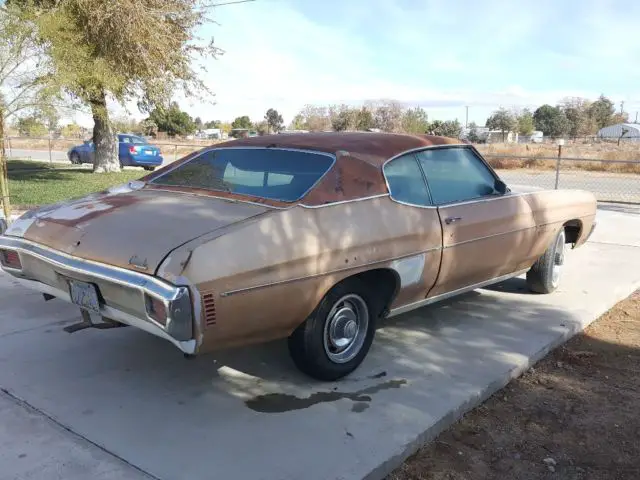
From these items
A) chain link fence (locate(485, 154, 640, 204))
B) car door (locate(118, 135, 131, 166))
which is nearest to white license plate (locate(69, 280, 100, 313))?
chain link fence (locate(485, 154, 640, 204))

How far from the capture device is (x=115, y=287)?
3.05 metres

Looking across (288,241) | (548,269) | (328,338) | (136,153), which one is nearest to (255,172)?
(288,241)

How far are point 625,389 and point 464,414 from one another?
3.93ft

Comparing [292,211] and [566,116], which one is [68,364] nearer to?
[292,211]

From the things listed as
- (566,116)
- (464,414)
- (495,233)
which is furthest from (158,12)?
(566,116)

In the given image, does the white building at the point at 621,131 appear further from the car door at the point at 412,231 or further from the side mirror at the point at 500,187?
the car door at the point at 412,231

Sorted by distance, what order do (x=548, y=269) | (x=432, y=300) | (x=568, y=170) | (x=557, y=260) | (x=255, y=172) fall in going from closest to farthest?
(x=255, y=172), (x=432, y=300), (x=548, y=269), (x=557, y=260), (x=568, y=170)

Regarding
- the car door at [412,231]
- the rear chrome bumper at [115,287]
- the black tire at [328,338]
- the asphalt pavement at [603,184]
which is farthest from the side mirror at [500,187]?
the asphalt pavement at [603,184]

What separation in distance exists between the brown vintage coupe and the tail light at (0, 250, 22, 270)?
0.05ft

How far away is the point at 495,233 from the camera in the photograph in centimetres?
455

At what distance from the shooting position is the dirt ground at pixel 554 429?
293 centimetres

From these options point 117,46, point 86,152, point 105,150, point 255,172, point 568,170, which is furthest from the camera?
point 568,170

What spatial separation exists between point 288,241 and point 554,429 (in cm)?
Answer: 181

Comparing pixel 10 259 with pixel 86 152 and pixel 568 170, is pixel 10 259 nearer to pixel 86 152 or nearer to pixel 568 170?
pixel 86 152
